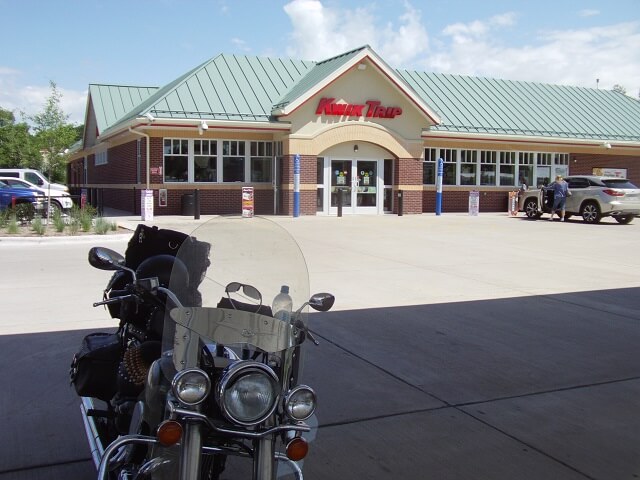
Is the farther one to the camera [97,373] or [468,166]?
[468,166]

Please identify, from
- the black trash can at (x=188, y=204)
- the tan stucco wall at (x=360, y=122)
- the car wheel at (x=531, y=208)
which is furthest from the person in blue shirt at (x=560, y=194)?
the black trash can at (x=188, y=204)

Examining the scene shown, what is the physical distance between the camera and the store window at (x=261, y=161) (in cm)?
2678

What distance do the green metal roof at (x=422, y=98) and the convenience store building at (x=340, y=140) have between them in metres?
0.08

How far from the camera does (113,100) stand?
37031 mm

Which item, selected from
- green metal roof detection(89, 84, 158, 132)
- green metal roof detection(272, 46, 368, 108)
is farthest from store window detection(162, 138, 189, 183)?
green metal roof detection(89, 84, 158, 132)

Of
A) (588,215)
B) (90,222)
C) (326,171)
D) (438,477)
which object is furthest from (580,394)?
(326,171)

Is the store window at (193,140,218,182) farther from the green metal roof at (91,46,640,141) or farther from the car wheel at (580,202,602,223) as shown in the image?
the car wheel at (580,202,602,223)

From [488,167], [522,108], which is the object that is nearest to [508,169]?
[488,167]

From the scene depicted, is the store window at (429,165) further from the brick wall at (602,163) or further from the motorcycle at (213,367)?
the motorcycle at (213,367)

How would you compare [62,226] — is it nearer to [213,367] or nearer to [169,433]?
[213,367]

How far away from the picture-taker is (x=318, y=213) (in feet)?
87.2

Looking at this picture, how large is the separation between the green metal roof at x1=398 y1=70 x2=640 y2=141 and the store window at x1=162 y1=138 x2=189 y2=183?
34.2 ft

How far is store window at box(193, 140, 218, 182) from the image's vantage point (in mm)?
25734

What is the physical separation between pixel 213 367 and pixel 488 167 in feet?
95.8
